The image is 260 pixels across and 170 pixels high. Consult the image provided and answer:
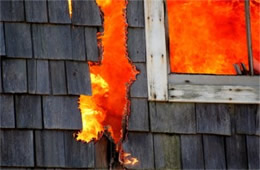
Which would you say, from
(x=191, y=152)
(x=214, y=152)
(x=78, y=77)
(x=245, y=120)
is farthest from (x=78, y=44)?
(x=245, y=120)

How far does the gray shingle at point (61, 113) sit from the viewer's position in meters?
6.80

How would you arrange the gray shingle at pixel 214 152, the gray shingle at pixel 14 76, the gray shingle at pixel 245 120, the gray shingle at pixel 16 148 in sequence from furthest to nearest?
the gray shingle at pixel 245 120, the gray shingle at pixel 214 152, the gray shingle at pixel 14 76, the gray shingle at pixel 16 148

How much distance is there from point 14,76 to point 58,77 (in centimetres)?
32

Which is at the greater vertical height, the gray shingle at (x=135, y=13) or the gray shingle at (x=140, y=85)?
the gray shingle at (x=135, y=13)

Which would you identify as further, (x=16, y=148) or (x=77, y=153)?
(x=77, y=153)

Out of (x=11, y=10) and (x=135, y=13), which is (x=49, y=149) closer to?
(x=11, y=10)

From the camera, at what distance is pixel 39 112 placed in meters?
6.79

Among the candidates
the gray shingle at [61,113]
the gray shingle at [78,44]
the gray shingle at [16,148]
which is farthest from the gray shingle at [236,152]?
the gray shingle at [16,148]

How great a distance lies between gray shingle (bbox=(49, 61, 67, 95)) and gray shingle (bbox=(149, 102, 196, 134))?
2.25 feet

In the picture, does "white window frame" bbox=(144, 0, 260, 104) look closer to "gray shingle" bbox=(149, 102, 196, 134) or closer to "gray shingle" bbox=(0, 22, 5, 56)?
"gray shingle" bbox=(149, 102, 196, 134)

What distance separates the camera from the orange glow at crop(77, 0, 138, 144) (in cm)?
695

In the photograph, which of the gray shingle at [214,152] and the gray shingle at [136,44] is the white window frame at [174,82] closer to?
the gray shingle at [136,44]

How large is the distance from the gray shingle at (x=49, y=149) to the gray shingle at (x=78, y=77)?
36 centimetres

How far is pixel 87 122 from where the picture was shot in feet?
22.8
